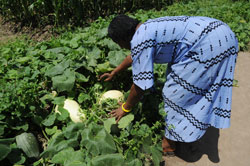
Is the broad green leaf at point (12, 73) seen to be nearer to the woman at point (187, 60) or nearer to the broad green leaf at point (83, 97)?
the broad green leaf at point (83, 97)

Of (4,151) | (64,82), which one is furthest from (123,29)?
(4,151)

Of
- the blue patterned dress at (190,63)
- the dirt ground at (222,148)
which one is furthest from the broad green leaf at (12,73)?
the dirt ground at (222,148)

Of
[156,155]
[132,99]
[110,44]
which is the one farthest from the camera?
[110,44]

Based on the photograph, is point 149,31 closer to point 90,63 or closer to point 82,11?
point 90,63

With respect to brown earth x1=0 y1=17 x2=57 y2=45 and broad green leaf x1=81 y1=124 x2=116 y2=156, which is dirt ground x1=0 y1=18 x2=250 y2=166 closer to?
broad green leaf x1=81 y1=124 x2=116 y2=156

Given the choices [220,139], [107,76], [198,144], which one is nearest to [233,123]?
[220,139]

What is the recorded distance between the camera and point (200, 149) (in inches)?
110

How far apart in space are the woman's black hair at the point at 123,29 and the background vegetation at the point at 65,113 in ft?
2.82

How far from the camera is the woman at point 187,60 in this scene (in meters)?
1.93

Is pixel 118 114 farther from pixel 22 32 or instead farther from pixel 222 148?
pixel 22 32

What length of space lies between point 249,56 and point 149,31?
3.76 m

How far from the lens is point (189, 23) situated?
1946mm

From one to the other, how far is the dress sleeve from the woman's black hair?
0.57ft

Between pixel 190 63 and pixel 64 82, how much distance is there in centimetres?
144
